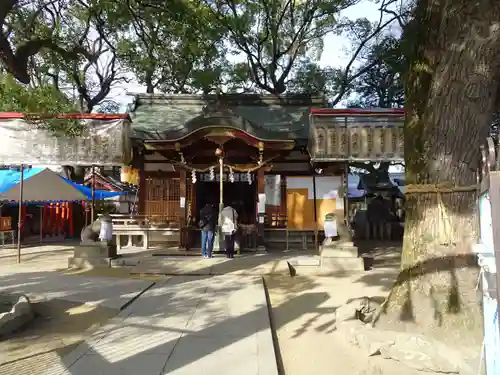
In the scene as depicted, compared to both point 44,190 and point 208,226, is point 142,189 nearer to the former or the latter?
point 208,226

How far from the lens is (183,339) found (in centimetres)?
550

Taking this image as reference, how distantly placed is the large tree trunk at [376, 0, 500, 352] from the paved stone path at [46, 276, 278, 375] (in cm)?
176

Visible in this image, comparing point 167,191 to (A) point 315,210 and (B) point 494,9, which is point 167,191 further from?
(B) point 494,9

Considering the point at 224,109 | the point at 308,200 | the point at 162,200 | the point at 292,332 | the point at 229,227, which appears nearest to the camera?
the point at 292,332

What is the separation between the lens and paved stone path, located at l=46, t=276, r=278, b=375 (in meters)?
4.60

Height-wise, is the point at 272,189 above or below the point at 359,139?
below

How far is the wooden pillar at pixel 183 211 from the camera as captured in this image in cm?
1333

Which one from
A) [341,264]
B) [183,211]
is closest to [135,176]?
[183,211]

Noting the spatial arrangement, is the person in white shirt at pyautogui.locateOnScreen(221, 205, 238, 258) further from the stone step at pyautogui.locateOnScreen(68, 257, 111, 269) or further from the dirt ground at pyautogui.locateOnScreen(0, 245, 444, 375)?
the stone step at pyautogui.locateOnScreen(68, 257, 111, 269)

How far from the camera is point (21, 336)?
5852mm

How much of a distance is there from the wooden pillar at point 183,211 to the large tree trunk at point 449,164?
863cm

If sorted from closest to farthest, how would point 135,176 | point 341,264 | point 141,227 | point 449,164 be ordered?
point 449,164 → point 341,264 → point 141,227 → point 135,176

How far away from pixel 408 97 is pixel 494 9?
137cm

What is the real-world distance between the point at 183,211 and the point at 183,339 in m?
8.37
